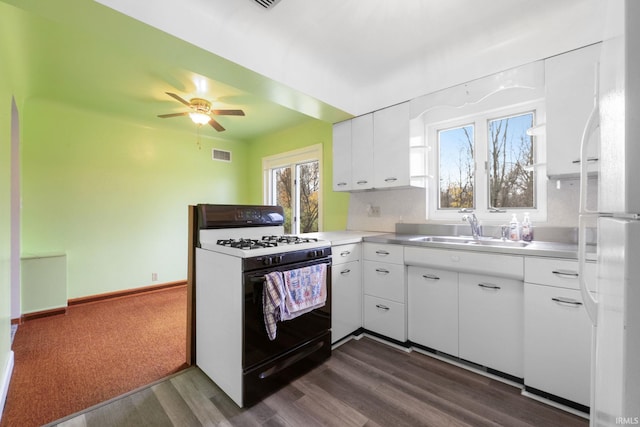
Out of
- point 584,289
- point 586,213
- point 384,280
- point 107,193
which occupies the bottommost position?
point 384,280

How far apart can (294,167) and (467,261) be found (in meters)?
2.96

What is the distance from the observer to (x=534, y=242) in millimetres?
1991

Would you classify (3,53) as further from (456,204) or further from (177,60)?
(456,204)

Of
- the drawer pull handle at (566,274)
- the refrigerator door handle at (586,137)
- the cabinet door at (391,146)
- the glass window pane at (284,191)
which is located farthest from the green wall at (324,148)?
the refrigerator door handle at (586,137)

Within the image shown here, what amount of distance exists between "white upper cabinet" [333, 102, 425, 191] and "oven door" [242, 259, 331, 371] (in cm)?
121

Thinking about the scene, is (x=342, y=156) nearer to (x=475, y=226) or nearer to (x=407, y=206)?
(x=407, y=206)

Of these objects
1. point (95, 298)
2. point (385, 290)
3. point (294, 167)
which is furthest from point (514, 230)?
point (95, 298)

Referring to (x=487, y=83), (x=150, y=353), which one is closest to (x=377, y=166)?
(x=487, y=83)

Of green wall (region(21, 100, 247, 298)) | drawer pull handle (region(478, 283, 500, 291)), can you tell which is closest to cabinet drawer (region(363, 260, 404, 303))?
drawer pull handle (region(478, 283, 500, 291))

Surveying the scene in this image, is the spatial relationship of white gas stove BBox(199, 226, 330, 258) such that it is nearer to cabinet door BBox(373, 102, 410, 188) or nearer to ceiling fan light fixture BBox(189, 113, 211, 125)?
cabinet door BBox(373, 102, 410, 188)

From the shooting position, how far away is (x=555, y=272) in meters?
1.57

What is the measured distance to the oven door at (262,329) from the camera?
1.56m

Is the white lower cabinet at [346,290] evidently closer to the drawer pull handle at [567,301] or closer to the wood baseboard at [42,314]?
the drawer pull handle at [567,301]

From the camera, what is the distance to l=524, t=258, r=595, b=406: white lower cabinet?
1486 mm
